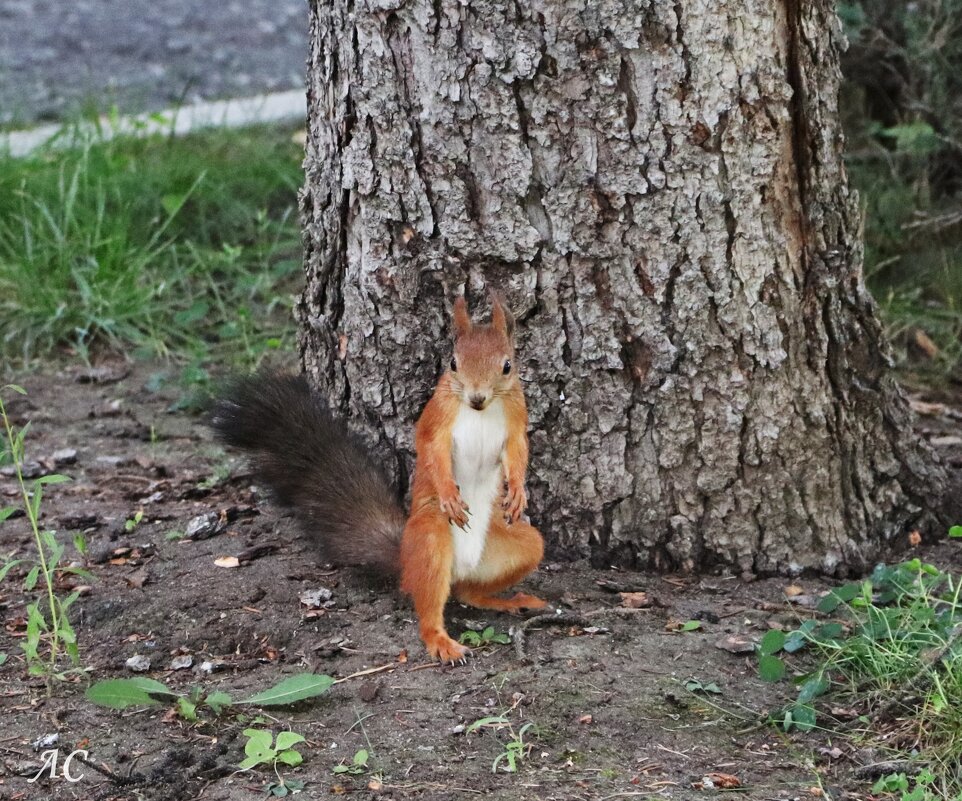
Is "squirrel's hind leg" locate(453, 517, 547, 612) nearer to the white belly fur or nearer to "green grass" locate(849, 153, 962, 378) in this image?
the white belly fur

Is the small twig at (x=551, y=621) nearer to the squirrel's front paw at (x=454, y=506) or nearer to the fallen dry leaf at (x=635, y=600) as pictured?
the fallen dry leaf at (x=635, y=600)

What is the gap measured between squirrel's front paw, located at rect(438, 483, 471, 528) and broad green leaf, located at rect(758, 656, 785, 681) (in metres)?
0.67

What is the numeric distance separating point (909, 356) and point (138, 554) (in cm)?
280

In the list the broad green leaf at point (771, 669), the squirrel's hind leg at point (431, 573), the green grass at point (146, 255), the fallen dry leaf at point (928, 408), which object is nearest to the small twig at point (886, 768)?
the broad green leaf at point (771, 669)

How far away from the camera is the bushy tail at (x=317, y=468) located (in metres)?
3.00

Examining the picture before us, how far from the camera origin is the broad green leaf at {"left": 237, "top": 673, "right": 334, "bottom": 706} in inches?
97.9

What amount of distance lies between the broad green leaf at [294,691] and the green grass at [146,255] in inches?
85.8

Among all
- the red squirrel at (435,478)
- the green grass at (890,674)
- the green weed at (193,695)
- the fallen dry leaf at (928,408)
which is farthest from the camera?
the fallen dry leaf at (928,408)

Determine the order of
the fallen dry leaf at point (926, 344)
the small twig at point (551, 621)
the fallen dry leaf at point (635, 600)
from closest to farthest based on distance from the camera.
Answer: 1. the small twig at point (551, 621)
2. the fallen dry leaf at point (635, 600)
3. the fallen dry leaf at point (926, 344)

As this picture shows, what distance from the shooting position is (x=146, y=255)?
4887 mm

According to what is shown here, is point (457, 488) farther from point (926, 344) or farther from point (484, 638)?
point (926, 344)

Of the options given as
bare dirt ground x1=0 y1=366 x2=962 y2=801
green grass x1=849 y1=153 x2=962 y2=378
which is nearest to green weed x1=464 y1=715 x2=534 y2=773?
bare dirt ground x1=0 y1=366 x2=962 y2=801

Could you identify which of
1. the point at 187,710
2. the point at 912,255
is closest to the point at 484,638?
the point at 187,710

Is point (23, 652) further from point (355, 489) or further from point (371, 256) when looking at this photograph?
point (371, 256)
